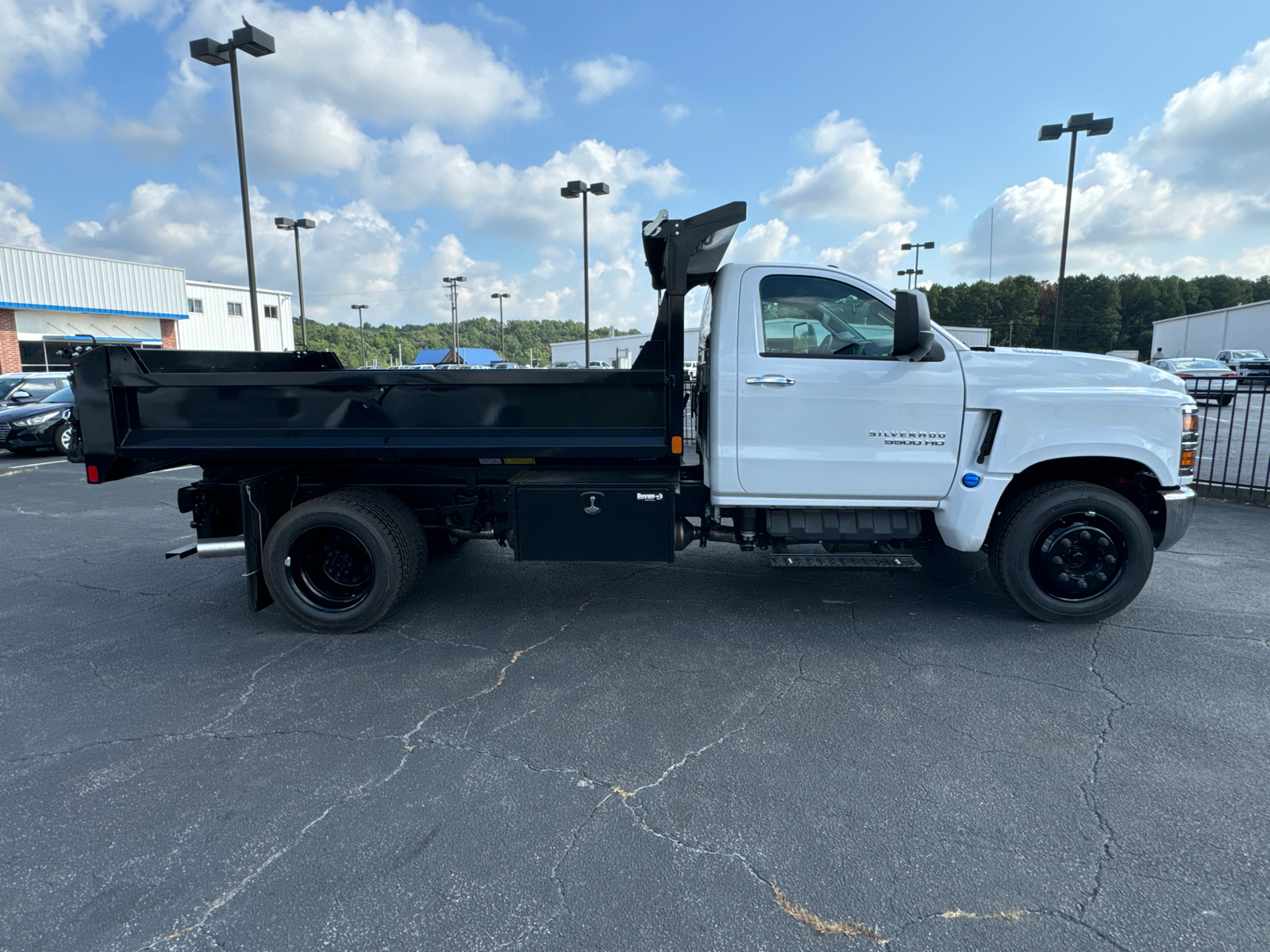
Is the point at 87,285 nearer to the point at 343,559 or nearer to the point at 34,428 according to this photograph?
the point at 34,428

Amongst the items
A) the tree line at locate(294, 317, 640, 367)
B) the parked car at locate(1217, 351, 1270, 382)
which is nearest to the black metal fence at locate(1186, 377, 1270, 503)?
the parked car at locate(1217, 351, 1270, 382)

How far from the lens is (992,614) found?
4703 mm

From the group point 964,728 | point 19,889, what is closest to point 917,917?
point 964,728

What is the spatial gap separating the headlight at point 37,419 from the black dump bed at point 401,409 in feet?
40.0

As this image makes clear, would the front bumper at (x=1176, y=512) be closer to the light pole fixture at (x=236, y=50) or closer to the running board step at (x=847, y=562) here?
the running board step at (x=847, y=562)

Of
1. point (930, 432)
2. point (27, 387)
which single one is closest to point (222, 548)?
point (930, 432)

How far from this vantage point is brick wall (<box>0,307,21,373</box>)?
30812 mm

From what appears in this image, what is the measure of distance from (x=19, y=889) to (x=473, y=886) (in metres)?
1.49

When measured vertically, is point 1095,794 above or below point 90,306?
below

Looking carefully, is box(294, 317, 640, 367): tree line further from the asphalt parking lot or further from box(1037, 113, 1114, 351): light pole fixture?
the asphalt parking lot

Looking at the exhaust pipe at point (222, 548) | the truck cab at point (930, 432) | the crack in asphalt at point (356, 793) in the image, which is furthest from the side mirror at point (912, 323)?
the exhaust pipe at point (222, 548)

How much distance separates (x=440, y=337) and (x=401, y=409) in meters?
110

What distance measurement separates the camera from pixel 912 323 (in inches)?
152

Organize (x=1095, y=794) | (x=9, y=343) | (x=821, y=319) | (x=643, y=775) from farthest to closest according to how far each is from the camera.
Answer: (x=9, y=343) < (x=821, y=319) < (x=643, y=775) < (x=1095, y=794)
